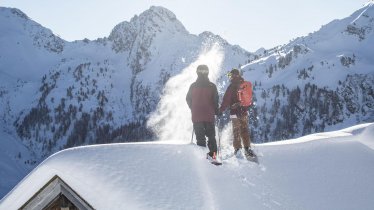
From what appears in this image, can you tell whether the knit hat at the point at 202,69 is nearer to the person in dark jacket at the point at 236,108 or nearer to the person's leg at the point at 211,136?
the person in dark jacket at the point at 236,108

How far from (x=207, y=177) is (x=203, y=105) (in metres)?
2.21

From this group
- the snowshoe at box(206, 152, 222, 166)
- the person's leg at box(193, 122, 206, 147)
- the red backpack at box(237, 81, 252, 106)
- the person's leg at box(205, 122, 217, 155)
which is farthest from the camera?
the red backpack at box(237, 81, 252, 106)

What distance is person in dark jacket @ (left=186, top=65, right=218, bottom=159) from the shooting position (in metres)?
11.7

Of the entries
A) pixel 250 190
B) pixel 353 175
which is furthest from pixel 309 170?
pixel 250 190

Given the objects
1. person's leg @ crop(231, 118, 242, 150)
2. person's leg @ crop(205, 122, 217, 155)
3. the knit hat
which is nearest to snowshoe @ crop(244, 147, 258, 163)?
person's leg @ crop(231, 118, 242, 150)

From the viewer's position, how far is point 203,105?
11734 millimetres

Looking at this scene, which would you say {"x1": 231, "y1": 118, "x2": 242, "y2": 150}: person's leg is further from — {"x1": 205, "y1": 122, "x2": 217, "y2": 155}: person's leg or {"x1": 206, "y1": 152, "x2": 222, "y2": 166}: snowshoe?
{"x1": 206, "y1": 152, "x2": 222, "y2": 166}: snowshoe

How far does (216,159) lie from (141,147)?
194 centimetres

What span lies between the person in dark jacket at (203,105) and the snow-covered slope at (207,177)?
55cm

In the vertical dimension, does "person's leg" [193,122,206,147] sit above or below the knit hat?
below

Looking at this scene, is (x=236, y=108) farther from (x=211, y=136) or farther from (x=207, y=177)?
(x=207, y=177)

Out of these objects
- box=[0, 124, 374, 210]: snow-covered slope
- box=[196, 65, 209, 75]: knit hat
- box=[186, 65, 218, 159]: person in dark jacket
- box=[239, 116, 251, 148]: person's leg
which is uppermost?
box=[196, 65, 209, 75]: knit hat

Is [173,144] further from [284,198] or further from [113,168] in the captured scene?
[284,198]

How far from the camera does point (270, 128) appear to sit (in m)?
199
